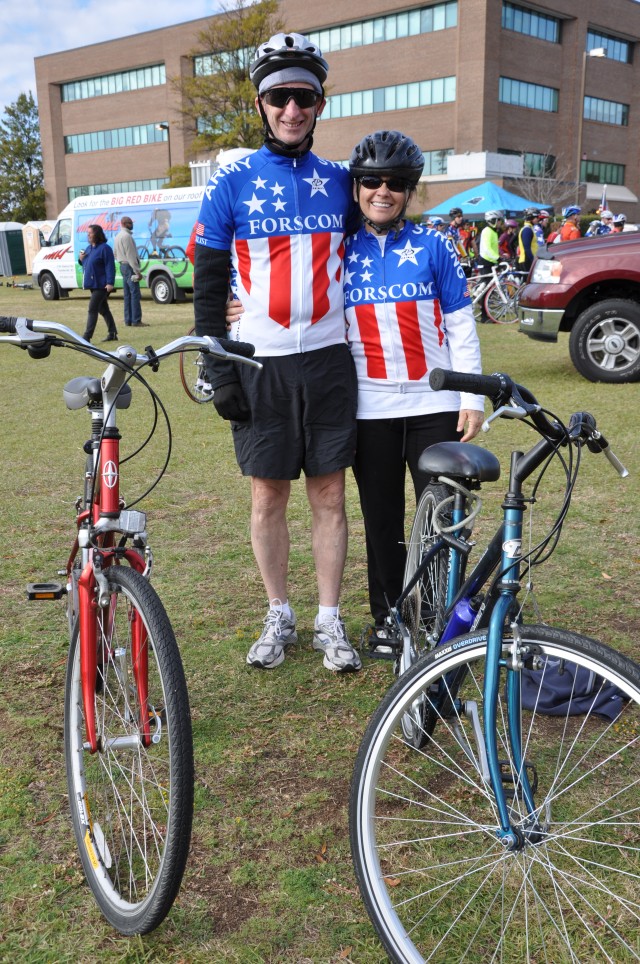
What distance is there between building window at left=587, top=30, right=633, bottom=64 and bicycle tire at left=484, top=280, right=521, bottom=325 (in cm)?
4821

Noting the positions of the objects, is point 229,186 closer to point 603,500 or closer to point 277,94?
point 277,94

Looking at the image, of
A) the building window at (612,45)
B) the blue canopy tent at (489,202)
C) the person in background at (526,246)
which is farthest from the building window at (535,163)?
the person in background at (526,246)

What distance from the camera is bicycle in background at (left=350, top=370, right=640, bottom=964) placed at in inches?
79.4

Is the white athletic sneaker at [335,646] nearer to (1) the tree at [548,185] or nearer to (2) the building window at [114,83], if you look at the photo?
(1) the tree at [548,185]

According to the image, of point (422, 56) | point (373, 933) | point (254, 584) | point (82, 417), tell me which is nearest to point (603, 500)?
point (254, 584)

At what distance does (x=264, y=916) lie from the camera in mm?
2363

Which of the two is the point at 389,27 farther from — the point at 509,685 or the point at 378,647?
the point at 509,685

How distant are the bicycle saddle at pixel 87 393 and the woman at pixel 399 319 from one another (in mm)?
921

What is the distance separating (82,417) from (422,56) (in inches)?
1937

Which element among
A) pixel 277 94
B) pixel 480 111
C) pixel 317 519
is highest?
pixel 480 111

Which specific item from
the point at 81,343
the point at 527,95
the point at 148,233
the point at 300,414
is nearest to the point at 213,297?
the point at 300,414

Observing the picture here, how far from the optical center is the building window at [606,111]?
2267 inches

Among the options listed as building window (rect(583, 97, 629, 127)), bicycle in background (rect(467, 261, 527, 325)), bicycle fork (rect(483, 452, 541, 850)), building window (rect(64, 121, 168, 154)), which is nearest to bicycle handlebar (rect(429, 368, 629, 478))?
bicycle fork (rect(483, 452, 541, 850))

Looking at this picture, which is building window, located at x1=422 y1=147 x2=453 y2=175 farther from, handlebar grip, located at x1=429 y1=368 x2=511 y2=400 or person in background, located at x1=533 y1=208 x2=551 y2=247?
handlebar grip, located at x1=429 y1=368 x2=511 y2=400
